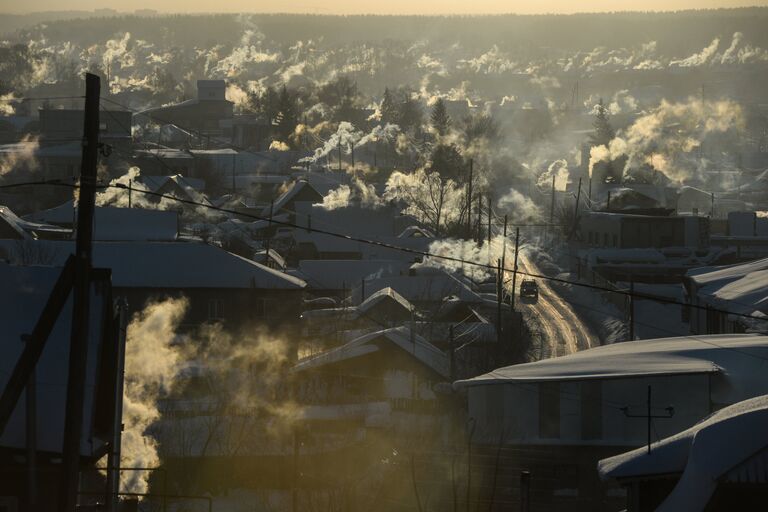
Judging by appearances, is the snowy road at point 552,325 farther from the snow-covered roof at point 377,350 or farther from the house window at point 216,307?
the house window at point 216,307

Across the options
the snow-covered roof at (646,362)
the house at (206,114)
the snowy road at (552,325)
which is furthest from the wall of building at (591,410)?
the house at (206,114)

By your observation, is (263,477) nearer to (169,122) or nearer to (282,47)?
(169,122)

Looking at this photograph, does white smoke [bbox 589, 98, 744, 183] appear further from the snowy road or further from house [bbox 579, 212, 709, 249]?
the snowy road

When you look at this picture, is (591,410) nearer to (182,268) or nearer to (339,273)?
(182,268)

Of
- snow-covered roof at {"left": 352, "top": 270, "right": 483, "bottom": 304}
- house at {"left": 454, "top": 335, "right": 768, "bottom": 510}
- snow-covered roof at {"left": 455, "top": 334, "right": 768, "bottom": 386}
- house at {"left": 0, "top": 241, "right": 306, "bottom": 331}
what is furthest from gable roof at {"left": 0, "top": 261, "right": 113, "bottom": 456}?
snow-covered roof at {"left": 352, "top": 270, "right": 483, "bottom": 304}

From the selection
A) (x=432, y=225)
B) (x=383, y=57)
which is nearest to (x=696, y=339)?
(x=432, y=225)
